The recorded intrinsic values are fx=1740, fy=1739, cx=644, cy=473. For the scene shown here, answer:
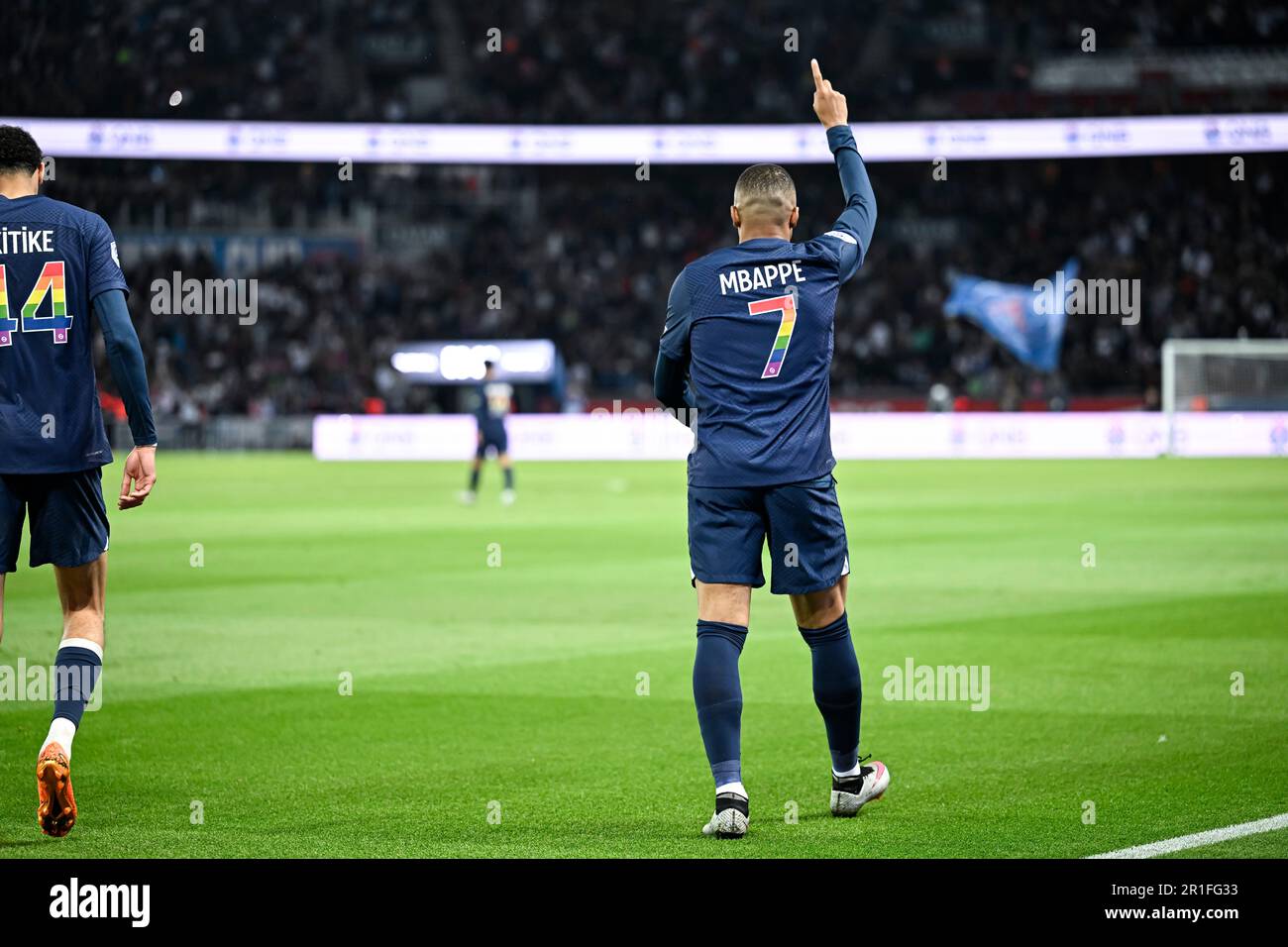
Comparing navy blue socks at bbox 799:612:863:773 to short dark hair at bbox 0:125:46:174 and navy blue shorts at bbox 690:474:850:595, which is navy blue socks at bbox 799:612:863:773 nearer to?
navy blue shorts at bbox 690:474:850:595

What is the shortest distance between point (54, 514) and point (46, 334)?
2.10 feet

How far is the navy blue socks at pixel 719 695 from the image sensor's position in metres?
6.15

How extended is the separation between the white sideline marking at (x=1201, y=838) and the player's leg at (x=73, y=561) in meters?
3.59

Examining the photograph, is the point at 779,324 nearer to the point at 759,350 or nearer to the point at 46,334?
the point at 759,350

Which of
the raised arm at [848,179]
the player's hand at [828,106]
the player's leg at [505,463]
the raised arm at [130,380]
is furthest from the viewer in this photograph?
the player's leg at [505,463]

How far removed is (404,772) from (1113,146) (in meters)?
44.7

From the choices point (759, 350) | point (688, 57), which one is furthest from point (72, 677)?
point (688, 57)

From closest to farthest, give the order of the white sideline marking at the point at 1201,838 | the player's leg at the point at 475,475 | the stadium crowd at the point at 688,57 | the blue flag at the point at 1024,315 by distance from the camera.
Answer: the white sideline marking at the point at 1201,838
the player's leg at the point at 475,475
the blue flag at the point at 1024,315
the stadium crowd at the point at 688,57

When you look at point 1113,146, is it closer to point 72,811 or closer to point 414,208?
point 414,208

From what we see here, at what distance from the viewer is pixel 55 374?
20.2 feet

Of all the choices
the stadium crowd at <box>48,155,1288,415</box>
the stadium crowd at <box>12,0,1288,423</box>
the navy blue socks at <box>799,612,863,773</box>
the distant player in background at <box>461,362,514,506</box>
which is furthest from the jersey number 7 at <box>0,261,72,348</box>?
the stadium crowd at <box>48,155,1288,415</box>

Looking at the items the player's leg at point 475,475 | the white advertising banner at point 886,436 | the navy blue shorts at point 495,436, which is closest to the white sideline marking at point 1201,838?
the player's leg at point 475,475
